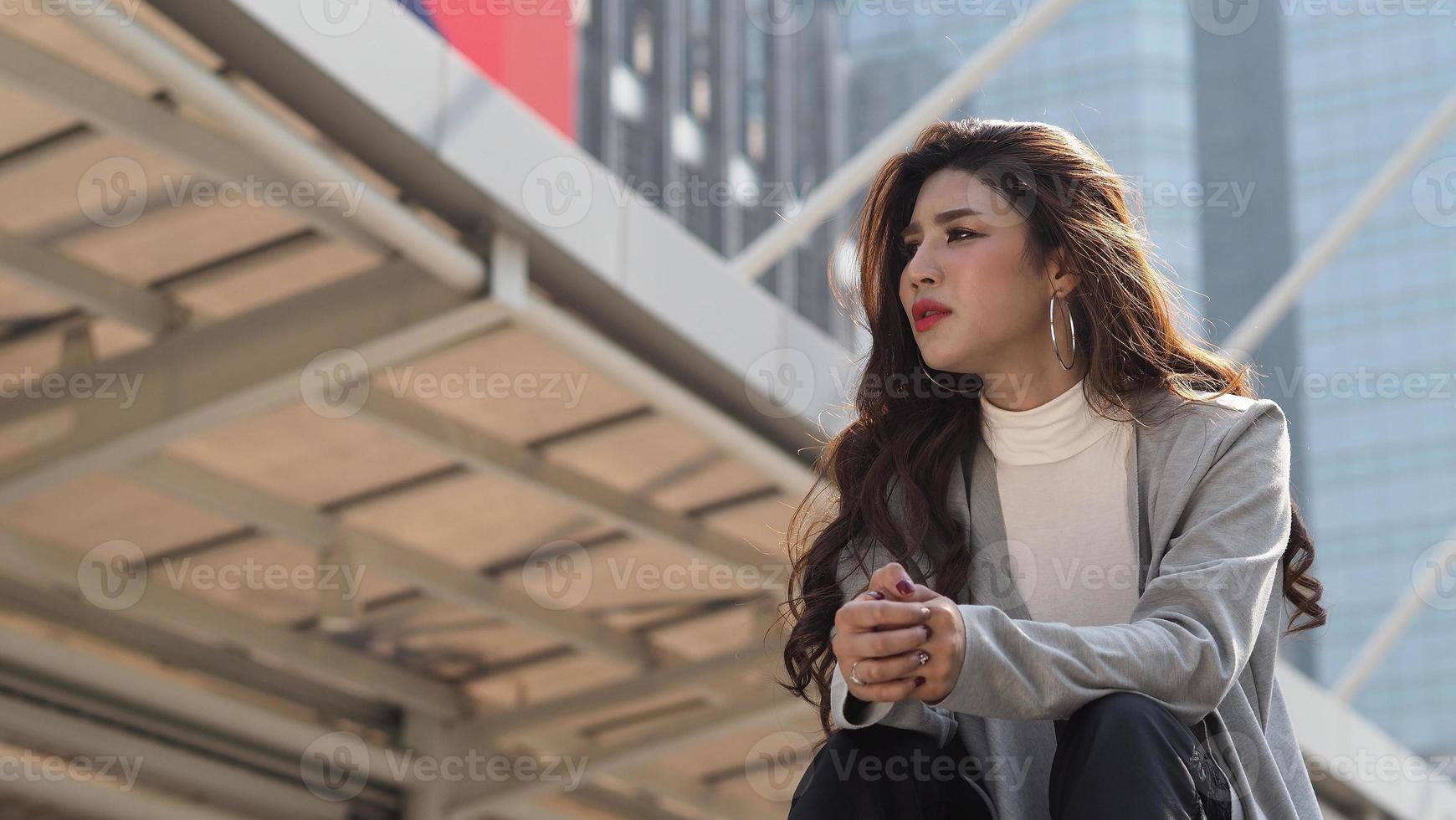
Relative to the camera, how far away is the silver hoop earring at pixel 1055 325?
2455 mm

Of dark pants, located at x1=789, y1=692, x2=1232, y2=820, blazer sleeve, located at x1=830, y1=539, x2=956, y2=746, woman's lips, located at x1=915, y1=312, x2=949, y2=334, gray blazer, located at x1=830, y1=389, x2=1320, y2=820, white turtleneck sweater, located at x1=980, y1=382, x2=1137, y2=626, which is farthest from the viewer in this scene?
woman's lips, located at x1=915, y1=312, x2=949, y2=334

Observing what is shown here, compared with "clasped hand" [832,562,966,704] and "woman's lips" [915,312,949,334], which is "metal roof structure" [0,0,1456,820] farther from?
"clasped hand" [832,562,966,704]

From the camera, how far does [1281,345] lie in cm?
7838

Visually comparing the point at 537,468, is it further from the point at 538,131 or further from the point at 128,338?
the point at 538,131

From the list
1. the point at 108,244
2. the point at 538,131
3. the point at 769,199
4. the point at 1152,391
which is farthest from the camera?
the point at 769,199

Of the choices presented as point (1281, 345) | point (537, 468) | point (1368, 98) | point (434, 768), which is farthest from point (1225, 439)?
point (1368, 98)

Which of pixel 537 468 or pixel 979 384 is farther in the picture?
pixel 537 468

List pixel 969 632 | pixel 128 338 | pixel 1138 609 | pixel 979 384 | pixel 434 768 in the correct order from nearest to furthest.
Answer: pixel 969 632 < pixel 1138 609 < pixel 979 384 < pixel 128 338 < pixel 434 768

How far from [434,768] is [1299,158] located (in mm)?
78422

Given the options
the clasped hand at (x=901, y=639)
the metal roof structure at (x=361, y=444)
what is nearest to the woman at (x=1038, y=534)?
the clasped hand at (x=901, y=639)

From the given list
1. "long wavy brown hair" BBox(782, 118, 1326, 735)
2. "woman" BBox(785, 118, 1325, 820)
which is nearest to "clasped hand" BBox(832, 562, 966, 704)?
"woman" BBox(785, 118, 1325, 820)

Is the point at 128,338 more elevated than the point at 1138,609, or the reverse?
the point at 128,338

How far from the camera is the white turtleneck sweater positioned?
2.33m

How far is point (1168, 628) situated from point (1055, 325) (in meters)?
0.53
